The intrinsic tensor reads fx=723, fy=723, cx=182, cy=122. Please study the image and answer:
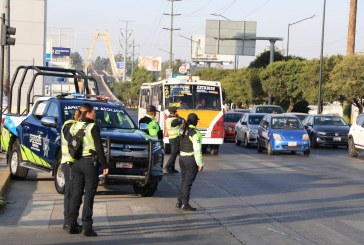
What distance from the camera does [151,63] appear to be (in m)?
155

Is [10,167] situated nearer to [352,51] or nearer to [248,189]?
[248,189]

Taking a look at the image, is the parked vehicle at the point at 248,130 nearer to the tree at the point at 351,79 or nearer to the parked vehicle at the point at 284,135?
the parked vehicle at the point at 284,135

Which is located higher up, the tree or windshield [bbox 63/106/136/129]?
the tree

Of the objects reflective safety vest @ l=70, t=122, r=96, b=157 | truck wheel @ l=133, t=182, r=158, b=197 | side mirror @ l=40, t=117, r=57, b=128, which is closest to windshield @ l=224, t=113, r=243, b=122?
truck wheel @ l=133, t=182, r=158, b=197

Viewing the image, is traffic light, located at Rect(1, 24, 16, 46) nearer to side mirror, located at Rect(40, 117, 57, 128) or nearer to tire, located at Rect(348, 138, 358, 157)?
side mirror, located at Rect(40, 117, 57, 128)

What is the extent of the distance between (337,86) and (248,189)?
33.4 meters

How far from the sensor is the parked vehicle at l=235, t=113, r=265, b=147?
107 feet

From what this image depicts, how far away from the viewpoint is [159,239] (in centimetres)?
974

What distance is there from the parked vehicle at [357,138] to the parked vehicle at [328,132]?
15.3 feet

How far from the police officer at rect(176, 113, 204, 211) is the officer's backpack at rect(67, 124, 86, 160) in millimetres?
3062

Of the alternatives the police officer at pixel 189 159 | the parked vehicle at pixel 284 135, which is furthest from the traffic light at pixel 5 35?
Answer: the parked vehicle at pixel 284 135

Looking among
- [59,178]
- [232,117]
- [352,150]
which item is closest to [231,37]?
[232,117]

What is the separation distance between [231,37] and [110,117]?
46.0 m

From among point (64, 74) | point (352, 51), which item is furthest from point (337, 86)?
point (64, 74)
